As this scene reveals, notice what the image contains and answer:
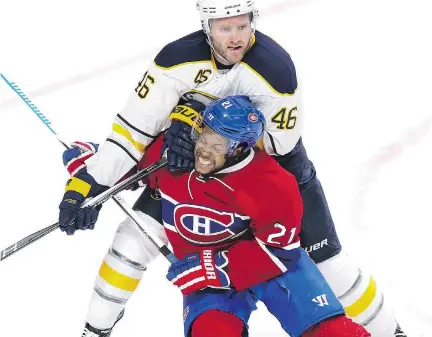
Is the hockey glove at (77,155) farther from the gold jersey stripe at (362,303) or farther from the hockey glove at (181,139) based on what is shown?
the gold jersey stripe at (362,303)

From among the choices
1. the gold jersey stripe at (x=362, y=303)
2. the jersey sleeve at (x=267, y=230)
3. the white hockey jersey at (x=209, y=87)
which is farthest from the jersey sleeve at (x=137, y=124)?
the gold jersey stripe at (x=362, y=303)

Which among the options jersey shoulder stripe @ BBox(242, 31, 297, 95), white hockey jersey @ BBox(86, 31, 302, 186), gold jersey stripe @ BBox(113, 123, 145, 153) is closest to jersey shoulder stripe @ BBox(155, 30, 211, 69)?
white hockey jersey @ BBox(86, 31, 302, 186)

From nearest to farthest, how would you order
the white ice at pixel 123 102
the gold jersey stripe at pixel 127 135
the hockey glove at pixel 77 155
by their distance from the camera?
the gold jersey stripe at pixel 127 135 → the hockey glove at pixel 77 155 → the white ice at pixel 123 102

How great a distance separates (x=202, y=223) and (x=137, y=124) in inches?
14.3

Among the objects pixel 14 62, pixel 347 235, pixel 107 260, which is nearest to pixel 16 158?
pixel 14 62

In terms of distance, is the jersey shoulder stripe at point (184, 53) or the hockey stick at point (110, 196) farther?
the hockey stick at point (110, 196)

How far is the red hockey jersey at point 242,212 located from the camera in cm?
256

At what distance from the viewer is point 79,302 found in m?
3.35

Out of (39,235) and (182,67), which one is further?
(39,235)

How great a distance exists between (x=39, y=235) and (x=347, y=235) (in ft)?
4.55

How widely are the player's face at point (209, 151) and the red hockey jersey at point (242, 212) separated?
54 mm

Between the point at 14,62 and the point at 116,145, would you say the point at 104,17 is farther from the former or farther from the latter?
the point at 116,145

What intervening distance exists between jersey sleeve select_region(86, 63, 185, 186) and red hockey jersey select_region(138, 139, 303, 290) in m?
0.12

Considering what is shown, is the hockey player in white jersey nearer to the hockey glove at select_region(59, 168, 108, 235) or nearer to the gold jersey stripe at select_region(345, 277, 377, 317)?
the hockey glove at select_region(59, 168, 108, 235)
